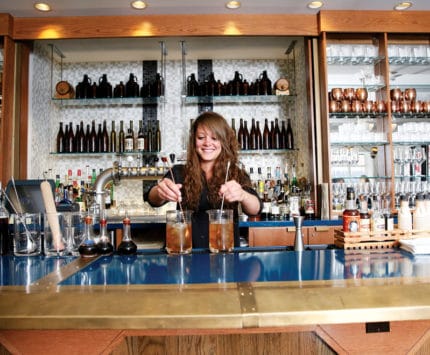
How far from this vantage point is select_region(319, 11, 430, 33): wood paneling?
3279mm

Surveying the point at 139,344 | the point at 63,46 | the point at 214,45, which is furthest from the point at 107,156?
the point at 139,344

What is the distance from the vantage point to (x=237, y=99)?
390cm

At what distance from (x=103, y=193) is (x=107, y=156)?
524mm

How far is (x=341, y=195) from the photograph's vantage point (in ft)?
10.9

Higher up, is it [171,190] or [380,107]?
[380,107]

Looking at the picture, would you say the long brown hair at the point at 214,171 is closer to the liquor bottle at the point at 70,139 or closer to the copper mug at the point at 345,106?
the copper mug at the point at 345,106

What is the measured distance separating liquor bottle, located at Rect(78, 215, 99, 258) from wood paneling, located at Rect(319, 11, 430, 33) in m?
2.79

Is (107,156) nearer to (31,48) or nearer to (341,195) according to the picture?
(31,48)

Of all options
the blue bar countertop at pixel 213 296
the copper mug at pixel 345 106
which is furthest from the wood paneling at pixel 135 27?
the blue bar countertop at pixel 213 296

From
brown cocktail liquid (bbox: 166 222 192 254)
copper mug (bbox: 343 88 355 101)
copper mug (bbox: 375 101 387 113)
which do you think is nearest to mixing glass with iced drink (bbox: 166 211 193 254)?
brown cocktail liquid (bbox: 166 222 192 254)

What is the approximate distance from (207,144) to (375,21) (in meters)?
2.46

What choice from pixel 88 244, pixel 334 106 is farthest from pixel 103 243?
pixel 334 106

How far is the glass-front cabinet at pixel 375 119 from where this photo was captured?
133 inches

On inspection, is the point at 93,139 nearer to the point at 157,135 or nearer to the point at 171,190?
the point at 157,135
